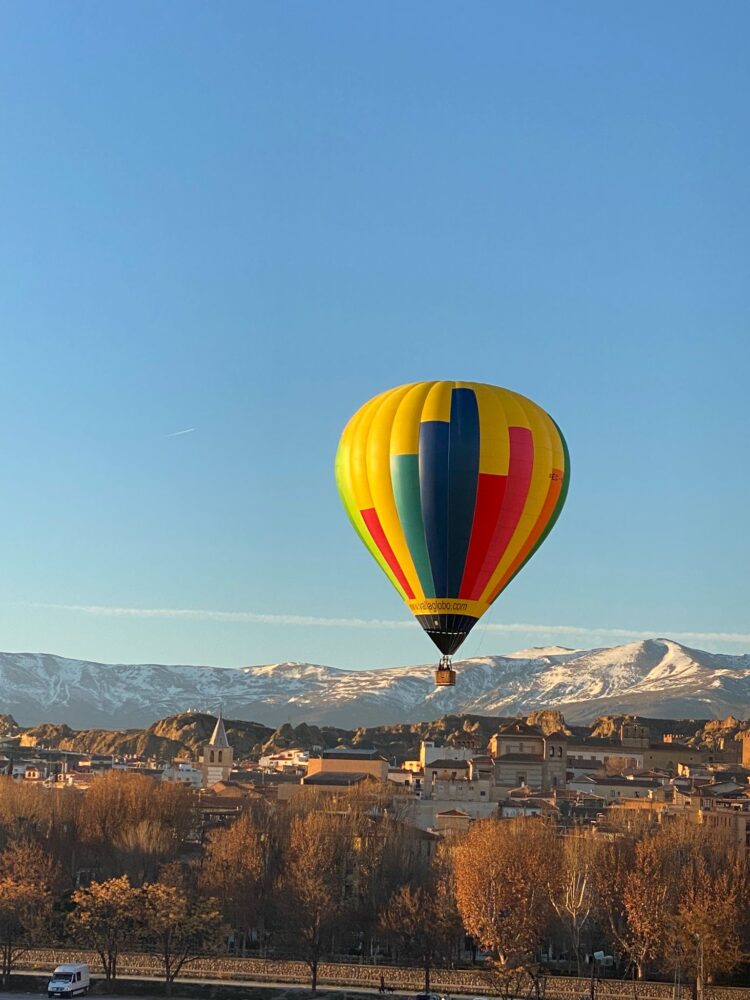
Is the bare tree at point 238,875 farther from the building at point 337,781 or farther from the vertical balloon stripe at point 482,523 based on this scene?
the building at point 337,781

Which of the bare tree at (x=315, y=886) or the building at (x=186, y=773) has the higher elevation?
the building at (x=186, y=773)

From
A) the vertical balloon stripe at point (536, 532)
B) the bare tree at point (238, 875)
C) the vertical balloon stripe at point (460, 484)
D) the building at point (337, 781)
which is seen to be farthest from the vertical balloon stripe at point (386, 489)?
the building at point (337, 781)

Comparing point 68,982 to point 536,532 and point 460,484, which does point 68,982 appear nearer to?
point 536,532

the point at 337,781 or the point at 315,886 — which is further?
the point at 337,781

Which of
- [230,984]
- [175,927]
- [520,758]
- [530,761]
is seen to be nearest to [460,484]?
[230,984]

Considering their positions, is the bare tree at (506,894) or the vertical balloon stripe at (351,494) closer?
the vertical balloon stripe at (351,494)

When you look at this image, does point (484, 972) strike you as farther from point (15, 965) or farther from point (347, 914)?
point (15, 965)

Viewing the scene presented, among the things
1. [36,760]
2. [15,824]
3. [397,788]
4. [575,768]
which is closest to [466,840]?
[15,824]
